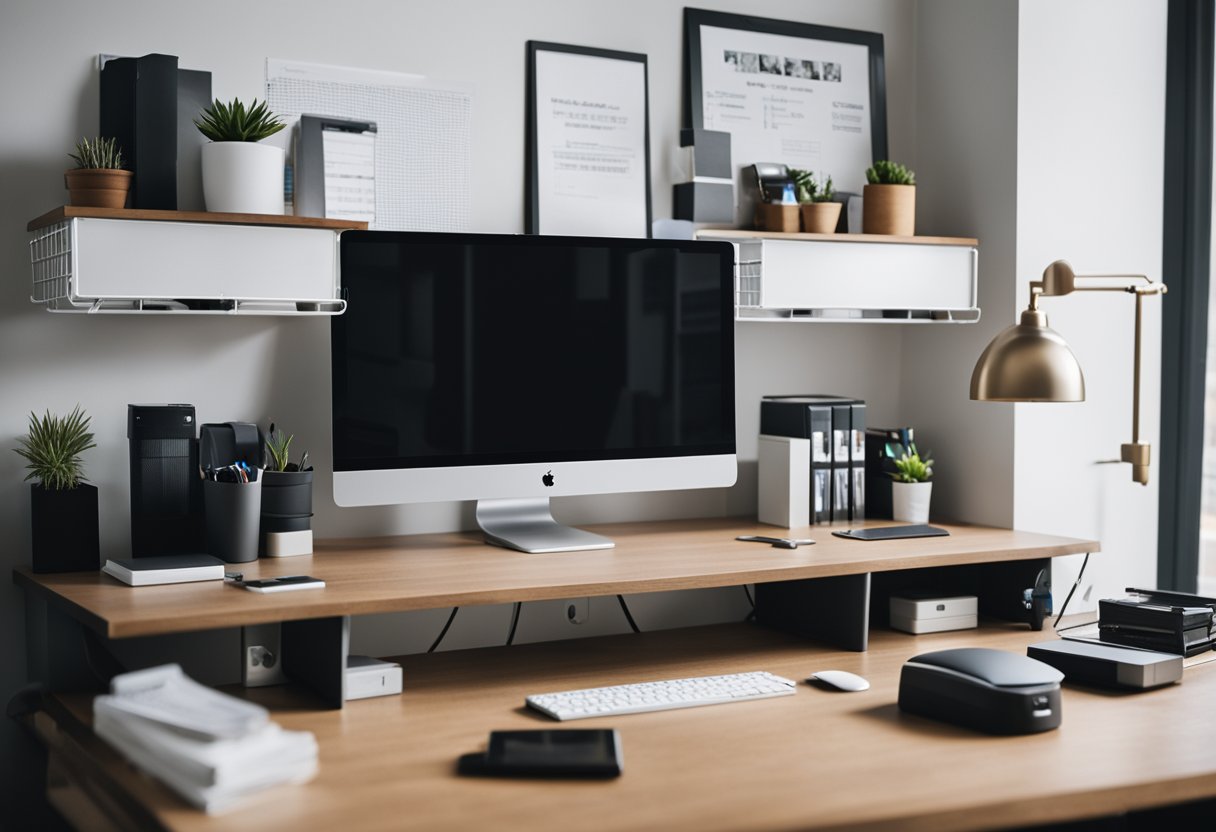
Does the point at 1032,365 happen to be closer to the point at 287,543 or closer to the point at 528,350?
the point at 528,350

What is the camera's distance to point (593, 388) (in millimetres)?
2322

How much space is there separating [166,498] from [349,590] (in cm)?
43

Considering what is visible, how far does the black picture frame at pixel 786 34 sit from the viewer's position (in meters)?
2.67

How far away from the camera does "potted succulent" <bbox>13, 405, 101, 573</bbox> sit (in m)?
2.02

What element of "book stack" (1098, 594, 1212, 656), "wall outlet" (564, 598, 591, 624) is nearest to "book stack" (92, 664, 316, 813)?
"wall outlet" (564, 598, 591, 624)

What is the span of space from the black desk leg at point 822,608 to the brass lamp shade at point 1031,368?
418 mm

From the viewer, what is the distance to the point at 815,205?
2617 mm

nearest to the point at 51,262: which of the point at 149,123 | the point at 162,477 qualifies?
the point at 149,123

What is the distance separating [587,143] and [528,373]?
58cm

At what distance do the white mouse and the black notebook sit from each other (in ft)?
3.21

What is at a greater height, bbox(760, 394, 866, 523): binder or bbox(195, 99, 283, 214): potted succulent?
bbox(195, 99, 283, 214): potted succulent

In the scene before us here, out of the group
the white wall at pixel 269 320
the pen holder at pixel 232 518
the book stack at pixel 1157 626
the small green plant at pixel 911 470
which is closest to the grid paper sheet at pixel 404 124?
the white wall at pixel 269 320

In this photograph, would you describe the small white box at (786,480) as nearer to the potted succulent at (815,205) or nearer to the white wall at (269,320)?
the white wall at (269,320)

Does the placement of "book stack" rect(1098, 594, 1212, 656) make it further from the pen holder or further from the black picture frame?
the pen holder
